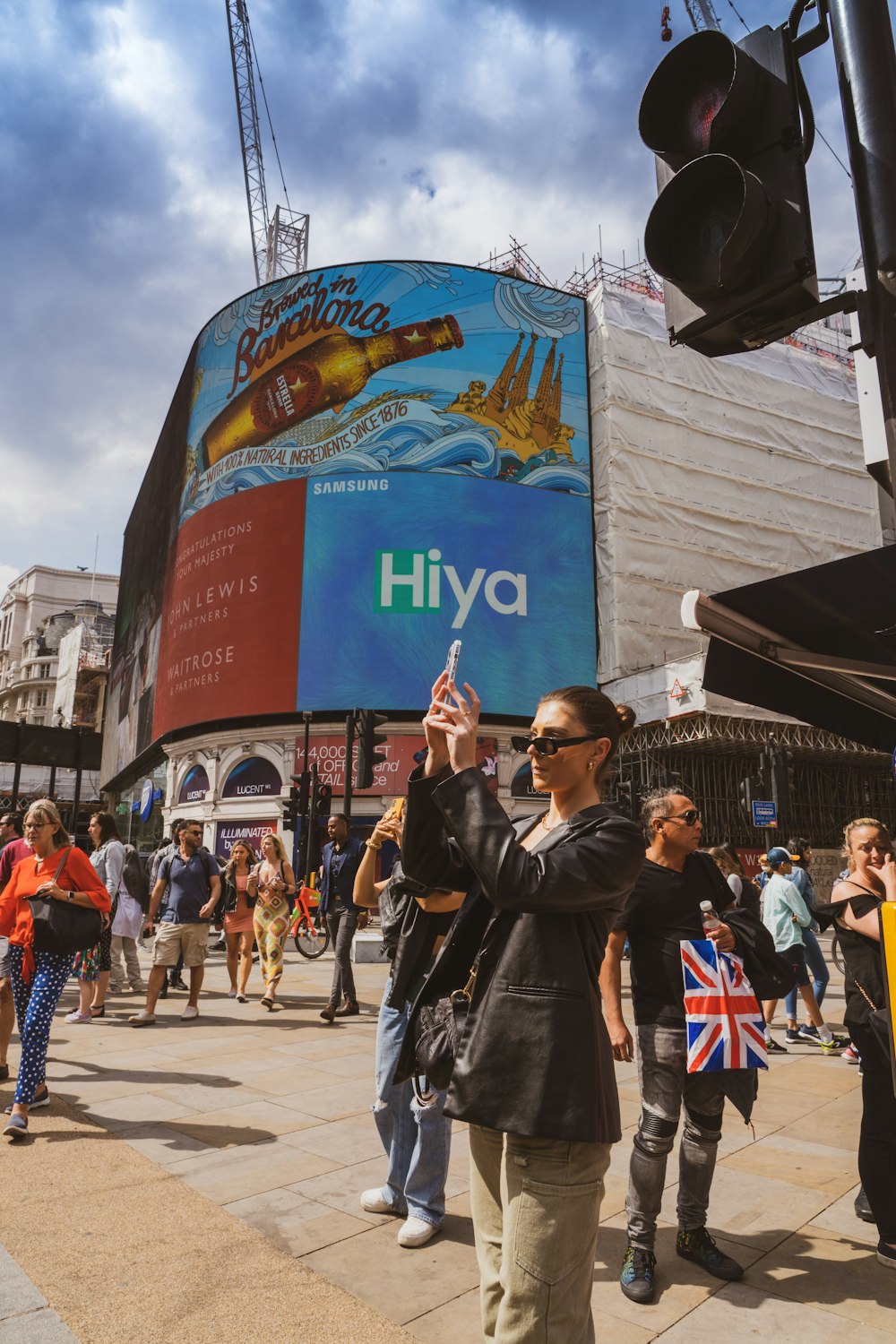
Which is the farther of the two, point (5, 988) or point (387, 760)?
point (387, 760)

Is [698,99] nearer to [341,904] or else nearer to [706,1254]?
[706,1254]

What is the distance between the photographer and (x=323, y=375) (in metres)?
32.1

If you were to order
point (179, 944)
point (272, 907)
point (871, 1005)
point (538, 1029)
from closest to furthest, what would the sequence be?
point (538, 1029) → point (871, 1005) → point (179, 944) → point (272, 907)

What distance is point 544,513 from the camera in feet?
102

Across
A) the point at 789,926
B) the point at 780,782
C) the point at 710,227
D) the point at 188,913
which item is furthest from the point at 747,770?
the point at 710,227

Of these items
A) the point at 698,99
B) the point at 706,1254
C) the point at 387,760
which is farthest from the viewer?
the point at 387,760

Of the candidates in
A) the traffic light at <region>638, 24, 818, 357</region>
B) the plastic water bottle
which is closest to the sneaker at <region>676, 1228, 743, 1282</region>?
the plastic water bottle

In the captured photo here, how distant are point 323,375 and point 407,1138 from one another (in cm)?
3114

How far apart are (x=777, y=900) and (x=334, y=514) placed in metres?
24.5

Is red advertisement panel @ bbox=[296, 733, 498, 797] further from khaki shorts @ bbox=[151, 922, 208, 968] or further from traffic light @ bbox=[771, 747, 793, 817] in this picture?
khaki shorts @ bbox=[151, 922, 208, 968]

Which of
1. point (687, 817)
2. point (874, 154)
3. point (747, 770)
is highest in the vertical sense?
point (747, 770)

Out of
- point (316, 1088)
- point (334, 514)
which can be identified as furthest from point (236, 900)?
point (334, 514)

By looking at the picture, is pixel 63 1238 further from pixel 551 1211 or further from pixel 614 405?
pixel 614 405

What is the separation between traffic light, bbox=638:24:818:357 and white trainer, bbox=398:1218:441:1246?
3354mm
